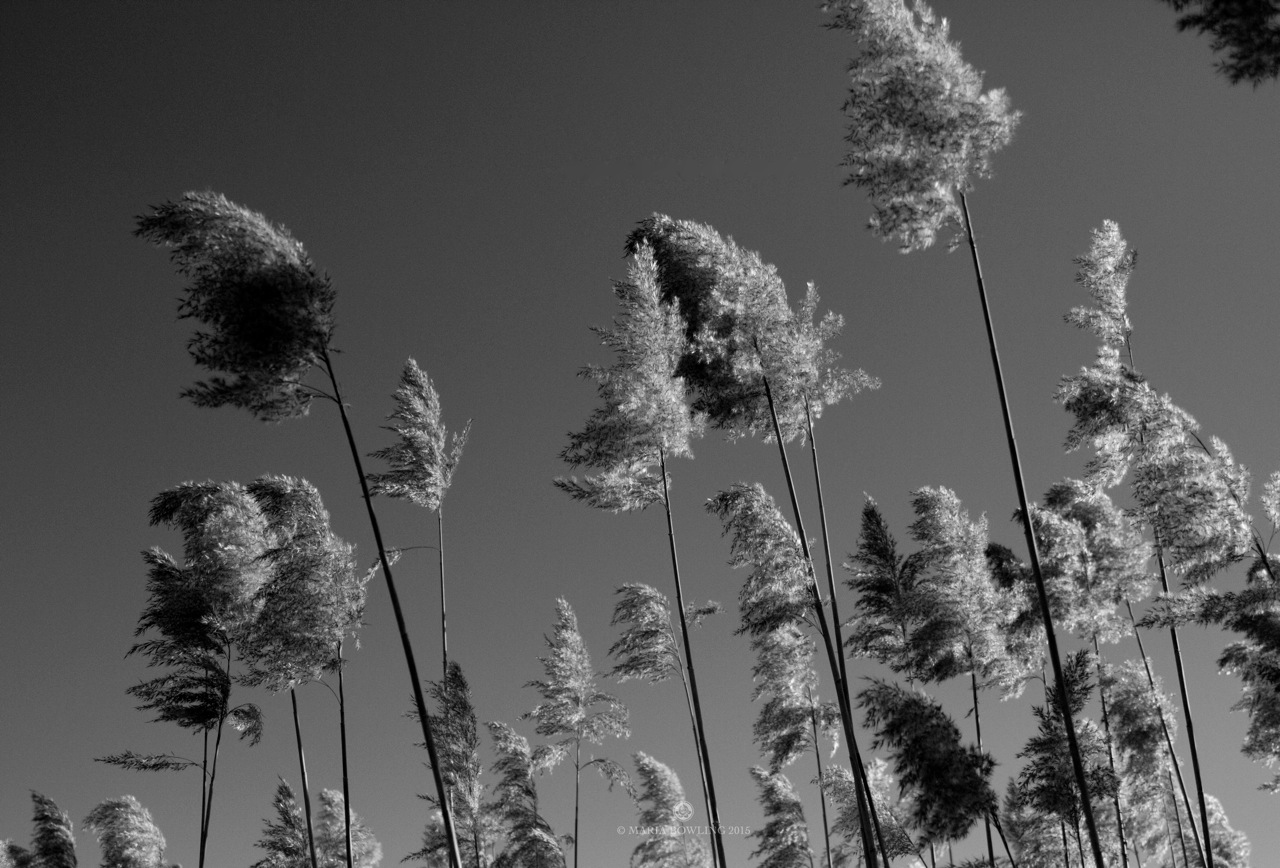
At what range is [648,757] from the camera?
24.2 m

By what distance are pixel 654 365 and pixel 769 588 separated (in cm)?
328

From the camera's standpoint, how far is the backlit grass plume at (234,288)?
8.78 m

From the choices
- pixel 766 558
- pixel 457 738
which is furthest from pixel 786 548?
pixel 457 738

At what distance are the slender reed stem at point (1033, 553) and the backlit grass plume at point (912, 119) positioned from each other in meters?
0.52

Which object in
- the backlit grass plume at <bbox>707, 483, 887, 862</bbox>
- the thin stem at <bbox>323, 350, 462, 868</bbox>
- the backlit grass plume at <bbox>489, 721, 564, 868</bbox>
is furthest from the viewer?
the backlit grass plume at <bbox>489, 721, 564, 868</bbox>

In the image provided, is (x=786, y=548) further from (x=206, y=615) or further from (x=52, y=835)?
(x=52, y=835)

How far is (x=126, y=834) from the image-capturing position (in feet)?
74.2

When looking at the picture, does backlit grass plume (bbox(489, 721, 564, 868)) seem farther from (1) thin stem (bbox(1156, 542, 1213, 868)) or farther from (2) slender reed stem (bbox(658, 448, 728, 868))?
(1) thin stem (bbox(1156, 542, 1213, 868))

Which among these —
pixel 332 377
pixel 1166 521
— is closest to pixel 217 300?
pixel 332 377

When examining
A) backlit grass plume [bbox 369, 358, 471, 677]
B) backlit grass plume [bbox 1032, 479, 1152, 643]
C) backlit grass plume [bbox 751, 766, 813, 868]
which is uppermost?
backlit grass plume [bbox 369, 358, 471, 677]

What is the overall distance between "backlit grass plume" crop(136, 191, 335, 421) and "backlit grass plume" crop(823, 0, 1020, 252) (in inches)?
219

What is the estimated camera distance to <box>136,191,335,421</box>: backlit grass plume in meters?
8.78

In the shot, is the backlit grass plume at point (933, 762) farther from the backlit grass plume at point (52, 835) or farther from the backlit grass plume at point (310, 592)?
the backlit grass plume at point (52, 835)

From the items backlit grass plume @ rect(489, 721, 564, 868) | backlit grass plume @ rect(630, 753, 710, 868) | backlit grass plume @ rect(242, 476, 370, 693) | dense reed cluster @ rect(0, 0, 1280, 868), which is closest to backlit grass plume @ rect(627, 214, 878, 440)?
dense reed cluster @ rect(0, 0, 1280, 868)
